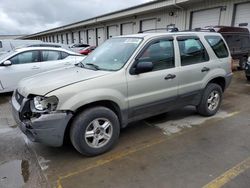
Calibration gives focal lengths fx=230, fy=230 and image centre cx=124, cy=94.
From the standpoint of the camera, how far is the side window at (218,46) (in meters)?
4.75

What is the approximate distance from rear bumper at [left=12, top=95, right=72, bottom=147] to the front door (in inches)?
43.1

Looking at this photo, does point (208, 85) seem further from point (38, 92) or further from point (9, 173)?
point (9, 173)

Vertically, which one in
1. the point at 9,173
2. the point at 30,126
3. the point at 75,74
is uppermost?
the point at 75,74

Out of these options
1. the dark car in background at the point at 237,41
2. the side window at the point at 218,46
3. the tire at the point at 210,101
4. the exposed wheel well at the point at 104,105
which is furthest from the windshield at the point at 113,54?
the dark car in background at the point at 237,41

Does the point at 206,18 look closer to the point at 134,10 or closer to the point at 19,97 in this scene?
the point at 134,10

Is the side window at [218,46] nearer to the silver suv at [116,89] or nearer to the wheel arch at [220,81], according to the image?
the silver suv at [116,89]

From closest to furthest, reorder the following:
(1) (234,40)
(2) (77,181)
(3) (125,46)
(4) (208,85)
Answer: (2) (77,181) < (3) (125,46) < (4) (208,85) < (1) (234,40)

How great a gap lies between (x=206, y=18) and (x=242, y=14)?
2.34 metres

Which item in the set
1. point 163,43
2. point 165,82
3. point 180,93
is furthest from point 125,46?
point 180,93

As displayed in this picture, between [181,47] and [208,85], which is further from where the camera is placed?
[208,85]

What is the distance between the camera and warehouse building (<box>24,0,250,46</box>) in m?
12.9

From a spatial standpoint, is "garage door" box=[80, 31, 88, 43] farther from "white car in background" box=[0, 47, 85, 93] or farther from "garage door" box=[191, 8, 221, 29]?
"white car in background" box=[0, 47, 85, 93]

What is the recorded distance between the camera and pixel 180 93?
4242mm

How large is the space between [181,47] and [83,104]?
2175 millimetres
